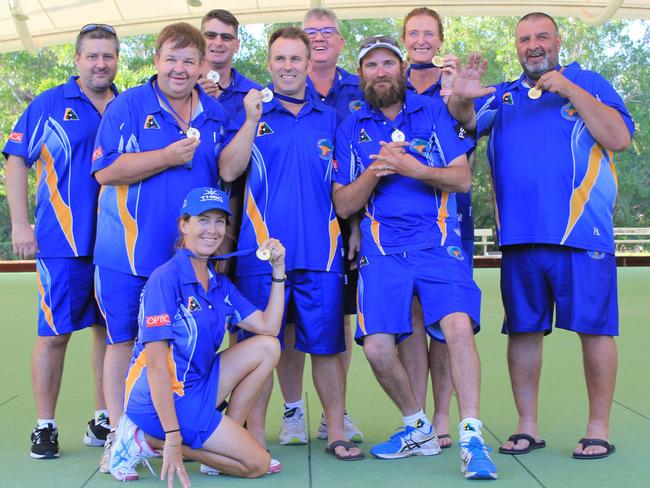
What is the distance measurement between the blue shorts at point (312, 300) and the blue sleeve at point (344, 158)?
459 mm

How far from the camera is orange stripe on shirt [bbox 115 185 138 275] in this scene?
452 centimetres

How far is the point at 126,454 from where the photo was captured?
426 centimetres

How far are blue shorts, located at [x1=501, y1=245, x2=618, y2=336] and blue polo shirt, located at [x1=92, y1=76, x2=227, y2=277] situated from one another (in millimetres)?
1578

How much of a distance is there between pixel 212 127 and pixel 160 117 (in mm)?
248

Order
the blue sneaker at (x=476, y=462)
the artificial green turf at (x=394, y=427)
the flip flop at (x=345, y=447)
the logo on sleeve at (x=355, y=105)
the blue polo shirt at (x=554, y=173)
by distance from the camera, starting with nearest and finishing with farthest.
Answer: the blue sneaker at (x=476, y=462)
the artificial green turf at (x=394, y=427)
the flip flop at (x=345, y=447)
the blue polo shirt at (x=554, y=173)
the logo on sleeve at (x=355, y=105)

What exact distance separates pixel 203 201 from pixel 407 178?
3.24 ft

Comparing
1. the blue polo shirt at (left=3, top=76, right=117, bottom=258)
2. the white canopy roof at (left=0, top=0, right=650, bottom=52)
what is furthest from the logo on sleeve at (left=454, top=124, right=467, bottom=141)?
the white canopy roof at (left=0, top=0, right=650, bottom=52)

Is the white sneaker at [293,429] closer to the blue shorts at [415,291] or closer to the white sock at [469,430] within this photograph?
the blue shorts at [415,291]

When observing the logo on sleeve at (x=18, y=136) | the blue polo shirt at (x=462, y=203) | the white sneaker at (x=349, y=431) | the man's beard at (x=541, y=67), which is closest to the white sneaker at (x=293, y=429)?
the white sneaker at (x=349, y=431)

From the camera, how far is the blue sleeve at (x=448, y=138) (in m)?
4.70

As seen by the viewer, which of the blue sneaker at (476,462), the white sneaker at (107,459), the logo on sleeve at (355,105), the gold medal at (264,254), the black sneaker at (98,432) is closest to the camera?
the blue sneaker at (476,462)

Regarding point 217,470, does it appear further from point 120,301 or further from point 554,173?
point 554,173

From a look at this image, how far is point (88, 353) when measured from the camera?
8.61 metres

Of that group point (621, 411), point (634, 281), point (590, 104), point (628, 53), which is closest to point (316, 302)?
point (590, 104)
